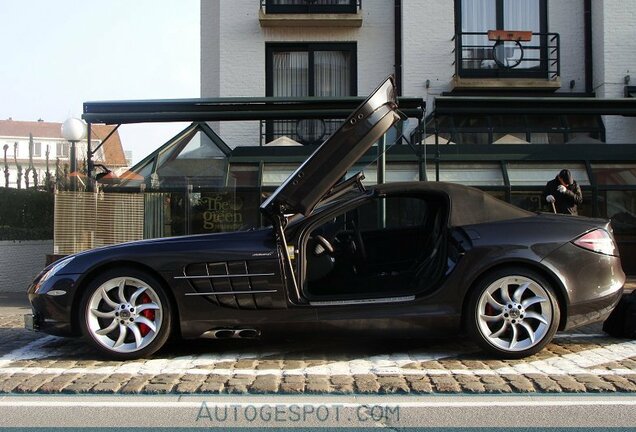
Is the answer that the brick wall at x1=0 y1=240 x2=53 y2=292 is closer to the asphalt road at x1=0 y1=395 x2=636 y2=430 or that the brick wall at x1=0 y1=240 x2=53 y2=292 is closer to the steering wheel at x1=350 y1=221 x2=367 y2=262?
the steering wheel at x1=350 y1=221 x2=367 y2=262

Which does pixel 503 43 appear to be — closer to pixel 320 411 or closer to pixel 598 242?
pixel 598 242

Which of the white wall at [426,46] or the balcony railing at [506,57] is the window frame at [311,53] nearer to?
the white wall at [426,46]

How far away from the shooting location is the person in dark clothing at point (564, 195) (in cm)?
948

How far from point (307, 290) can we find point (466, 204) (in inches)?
60.6

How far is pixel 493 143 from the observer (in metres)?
12.8

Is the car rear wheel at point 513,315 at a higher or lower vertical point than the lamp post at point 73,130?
lower

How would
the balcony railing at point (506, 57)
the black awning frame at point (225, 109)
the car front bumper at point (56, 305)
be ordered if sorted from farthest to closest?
the balcony railing at point (506, 57) → the black awning frame at point (225, 109) → the car front bumper at point (56, 305)

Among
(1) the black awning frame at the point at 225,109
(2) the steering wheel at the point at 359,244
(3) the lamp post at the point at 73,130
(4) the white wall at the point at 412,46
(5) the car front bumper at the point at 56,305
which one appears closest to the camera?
(5) the car front bumper at the point at 56,305

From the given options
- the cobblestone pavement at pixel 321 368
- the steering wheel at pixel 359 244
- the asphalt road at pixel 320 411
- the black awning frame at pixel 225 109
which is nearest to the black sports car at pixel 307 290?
the cobblestone pavement at pixel 321 368

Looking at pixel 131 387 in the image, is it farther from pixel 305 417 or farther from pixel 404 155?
pixel 404 155

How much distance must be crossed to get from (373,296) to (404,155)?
23.1ft

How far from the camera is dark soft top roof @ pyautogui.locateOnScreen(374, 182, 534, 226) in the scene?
5.44 metres

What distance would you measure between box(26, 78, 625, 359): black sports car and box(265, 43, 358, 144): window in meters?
9.40

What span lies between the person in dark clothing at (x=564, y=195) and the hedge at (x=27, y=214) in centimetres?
898
